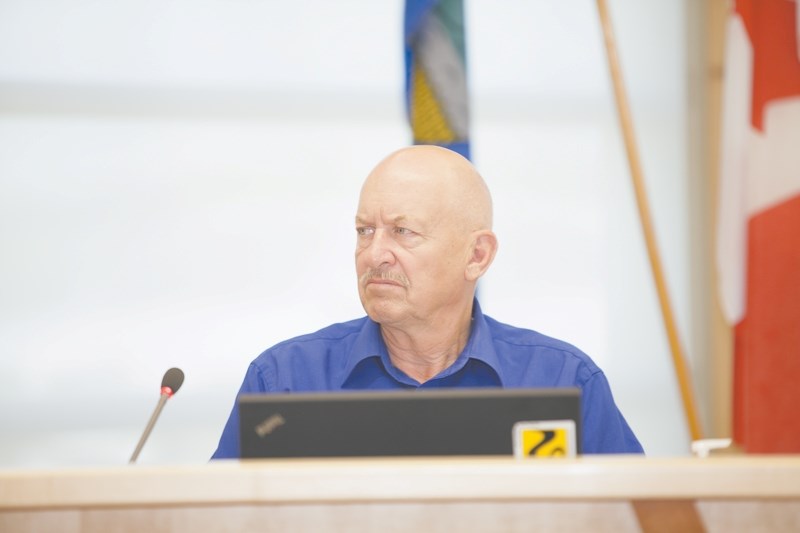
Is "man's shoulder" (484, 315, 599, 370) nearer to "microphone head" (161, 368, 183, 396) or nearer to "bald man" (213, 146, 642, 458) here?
"bald man" (213, 146, 642, 458)

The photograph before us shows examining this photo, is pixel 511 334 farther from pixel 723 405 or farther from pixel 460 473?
pixel 723 405

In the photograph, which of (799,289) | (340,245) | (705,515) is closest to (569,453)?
(705,515)

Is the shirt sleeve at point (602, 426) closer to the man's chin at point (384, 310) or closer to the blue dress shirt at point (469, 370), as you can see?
the blue dress shirt at point (469, 370)

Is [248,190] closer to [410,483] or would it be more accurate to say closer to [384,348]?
[384,348]

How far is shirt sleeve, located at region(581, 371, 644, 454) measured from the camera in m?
1.76

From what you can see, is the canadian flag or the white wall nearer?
the canadian flag

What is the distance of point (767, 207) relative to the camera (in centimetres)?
281

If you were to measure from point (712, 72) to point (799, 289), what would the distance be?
0.95 metres

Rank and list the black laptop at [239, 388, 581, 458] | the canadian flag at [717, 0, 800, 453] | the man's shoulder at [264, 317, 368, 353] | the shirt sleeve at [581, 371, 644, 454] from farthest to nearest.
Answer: the canadian flag at [717, 0, 800, 453] → the man's shoulder at [264, 317, 368, 353] → the shirt sleeve at [581, 371, 644, 454] → the black laptop at [239, 388, 581, 458]

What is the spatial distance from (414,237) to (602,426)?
21.5 inches

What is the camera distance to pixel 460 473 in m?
0.89

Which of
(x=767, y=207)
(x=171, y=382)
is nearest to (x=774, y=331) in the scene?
(x=767, y=207)

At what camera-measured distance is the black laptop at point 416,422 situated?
3.59ft

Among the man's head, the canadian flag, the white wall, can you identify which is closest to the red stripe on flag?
the canadian flag
